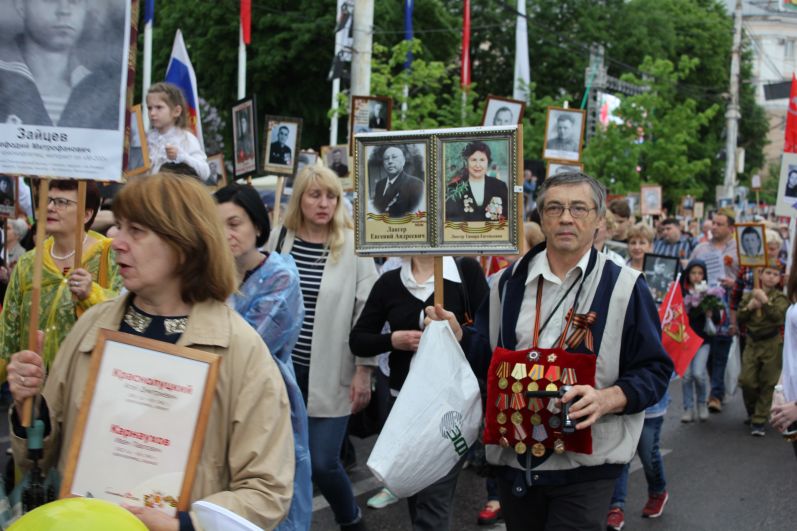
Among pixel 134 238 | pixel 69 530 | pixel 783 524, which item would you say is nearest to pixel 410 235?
pixel 134 238

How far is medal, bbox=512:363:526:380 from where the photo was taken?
12.2ft

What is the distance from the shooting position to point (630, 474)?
7965mm

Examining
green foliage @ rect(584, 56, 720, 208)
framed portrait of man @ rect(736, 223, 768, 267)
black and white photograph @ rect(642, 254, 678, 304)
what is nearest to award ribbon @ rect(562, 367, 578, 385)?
black and white photograph @ rect(642, 254, 678, 304)

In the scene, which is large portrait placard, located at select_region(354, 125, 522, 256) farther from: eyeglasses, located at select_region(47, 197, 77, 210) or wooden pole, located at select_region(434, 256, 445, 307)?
eyeglasses, located at select_region(47, 197, 77, 210)

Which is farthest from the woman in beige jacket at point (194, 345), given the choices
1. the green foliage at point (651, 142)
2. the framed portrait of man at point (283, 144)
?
the green foliage at point (651, 142)

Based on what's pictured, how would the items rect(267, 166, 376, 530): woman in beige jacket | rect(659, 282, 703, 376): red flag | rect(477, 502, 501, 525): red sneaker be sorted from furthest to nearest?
1. rect(659, 282, 703, 376): red flag
2. rect(477, 502, 501, 525): red sneaker
3. rect(267, 166, 376, 530): woman in beige jacket

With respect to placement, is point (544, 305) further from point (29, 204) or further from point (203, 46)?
point (203, 46)

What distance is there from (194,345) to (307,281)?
2794 mm

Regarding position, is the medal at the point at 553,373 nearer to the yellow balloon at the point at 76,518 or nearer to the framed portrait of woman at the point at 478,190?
the framed portrait of woman at the point at 478,190

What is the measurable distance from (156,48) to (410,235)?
34.7m

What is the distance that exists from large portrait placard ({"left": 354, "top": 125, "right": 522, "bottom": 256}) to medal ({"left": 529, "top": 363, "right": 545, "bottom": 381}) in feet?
2.23

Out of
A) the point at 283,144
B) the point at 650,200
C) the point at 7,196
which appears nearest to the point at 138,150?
the point at 7,196

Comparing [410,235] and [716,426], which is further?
[716,426]

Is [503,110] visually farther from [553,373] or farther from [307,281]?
[553,373]
